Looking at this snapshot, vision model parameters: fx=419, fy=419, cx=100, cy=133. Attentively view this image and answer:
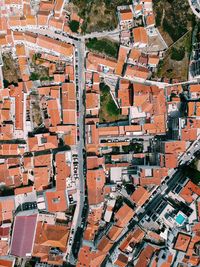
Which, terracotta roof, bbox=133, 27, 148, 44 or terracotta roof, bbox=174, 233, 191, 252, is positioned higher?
terracotta roof, bbox=133, 27, 148, 44

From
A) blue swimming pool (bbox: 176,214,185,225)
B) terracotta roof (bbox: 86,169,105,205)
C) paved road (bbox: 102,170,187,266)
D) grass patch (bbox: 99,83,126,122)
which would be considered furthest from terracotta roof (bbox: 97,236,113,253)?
grass patch (bbox: 99,83,126,122)

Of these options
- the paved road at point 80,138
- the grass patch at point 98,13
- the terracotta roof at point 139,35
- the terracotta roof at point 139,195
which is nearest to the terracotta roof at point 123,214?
the terracotta roof at point 139,195

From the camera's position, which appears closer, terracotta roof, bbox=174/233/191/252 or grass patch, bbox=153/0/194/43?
terracotta roof, bbox=174/233/191/252

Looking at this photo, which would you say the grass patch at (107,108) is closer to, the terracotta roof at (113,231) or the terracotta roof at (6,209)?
the terracotta roof at (113,231)

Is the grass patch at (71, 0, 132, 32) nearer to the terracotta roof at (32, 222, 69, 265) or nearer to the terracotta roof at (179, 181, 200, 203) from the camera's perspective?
the terracotta roof at (179, 181, 200, 203)

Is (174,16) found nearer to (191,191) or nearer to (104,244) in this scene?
(191,191)

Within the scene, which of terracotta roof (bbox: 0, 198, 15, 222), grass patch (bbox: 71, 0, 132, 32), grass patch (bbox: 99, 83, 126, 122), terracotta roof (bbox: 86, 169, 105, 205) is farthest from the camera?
grass patch (bbox: 99, 83, 126, 122)

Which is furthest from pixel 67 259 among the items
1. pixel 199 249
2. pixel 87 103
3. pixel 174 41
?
pixel 174 41
